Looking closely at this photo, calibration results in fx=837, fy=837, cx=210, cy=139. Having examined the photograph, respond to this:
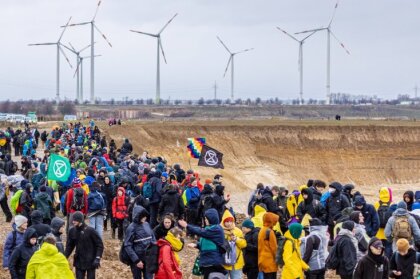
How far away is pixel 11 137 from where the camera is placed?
163 feet

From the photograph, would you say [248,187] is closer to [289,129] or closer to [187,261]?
[289,129]

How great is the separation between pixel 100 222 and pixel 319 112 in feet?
394

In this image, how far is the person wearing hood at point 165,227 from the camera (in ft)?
42.0

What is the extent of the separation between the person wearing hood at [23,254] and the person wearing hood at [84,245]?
93cm

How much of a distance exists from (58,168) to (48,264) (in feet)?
31.7

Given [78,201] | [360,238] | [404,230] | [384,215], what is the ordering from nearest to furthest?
[360,238]
[404,230]
[384,215]
[78,201]

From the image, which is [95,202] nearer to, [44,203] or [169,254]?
[44,203]

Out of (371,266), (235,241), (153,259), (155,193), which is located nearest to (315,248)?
(235,241)

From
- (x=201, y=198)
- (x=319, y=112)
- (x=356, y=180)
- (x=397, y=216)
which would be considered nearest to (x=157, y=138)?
(x=356, y=180)

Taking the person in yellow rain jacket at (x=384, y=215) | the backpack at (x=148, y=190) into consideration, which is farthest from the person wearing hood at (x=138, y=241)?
the backpack at (x=148, y=190)

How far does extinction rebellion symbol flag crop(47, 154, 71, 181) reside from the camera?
20734mm

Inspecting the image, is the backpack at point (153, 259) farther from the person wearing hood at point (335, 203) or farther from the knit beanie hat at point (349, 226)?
the person wearing hood at point (335, 203)

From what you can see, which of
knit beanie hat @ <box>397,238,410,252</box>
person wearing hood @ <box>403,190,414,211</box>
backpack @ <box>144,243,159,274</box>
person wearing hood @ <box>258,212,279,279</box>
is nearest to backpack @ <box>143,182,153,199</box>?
person wearing hood @ <box>403,190,414,211</box>

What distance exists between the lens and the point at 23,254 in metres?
12.6
